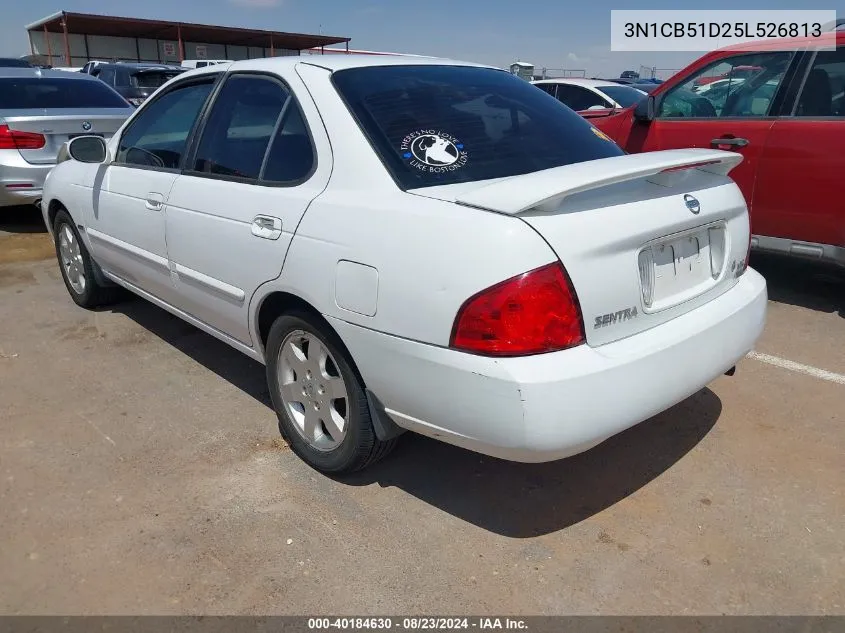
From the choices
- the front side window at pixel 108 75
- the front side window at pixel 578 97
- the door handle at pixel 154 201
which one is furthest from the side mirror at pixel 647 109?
the front side window at pixel 108 75

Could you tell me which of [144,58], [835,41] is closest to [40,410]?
[835,41]

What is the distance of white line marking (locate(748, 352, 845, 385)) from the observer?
3736 millimetres

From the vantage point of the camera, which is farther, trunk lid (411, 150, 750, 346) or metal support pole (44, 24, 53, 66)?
metal support pole (44, 24, 53, 66)

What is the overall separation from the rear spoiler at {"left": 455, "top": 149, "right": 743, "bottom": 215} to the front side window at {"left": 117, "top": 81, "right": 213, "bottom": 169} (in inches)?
72.7

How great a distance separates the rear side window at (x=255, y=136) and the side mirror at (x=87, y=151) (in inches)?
42.1

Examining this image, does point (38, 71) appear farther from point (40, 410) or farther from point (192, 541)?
point (192, 541)

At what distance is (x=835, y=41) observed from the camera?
462 cm

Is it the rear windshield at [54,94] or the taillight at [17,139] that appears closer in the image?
the taillight at [17,139]

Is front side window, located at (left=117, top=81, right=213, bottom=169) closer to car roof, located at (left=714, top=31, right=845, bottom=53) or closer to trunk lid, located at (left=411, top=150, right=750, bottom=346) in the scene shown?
trunk lid, located at (left=411, top=150, right=750, bottom=346)

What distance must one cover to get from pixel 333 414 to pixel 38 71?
6.90 meters

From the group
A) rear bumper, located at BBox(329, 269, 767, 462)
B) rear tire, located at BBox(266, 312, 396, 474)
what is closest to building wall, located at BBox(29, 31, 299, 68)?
rear tire, located at BBox(266, 312, 396, 474)

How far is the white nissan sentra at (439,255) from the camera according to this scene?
82.2 inches

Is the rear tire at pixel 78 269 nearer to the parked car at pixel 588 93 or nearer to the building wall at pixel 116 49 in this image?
the parked car at pixel 588 93

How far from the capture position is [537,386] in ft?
6.70
